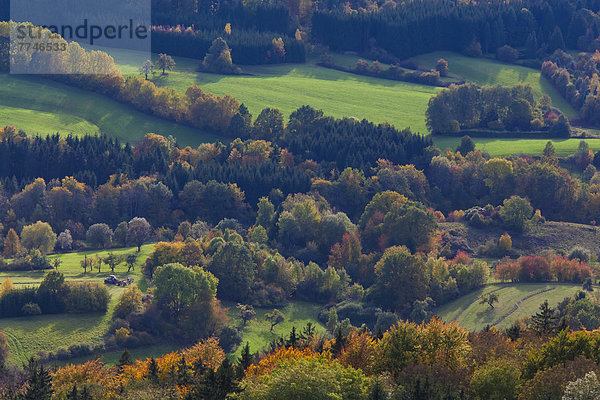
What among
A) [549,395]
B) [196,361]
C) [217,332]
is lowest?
[217,332]

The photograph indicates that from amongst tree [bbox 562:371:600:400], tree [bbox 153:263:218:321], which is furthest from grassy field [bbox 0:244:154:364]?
tree [bbox 562:371:600:400]

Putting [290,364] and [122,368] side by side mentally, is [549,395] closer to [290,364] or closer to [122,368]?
[290,364]

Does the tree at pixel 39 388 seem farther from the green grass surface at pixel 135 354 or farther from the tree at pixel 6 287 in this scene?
the tree at pixel 6 287

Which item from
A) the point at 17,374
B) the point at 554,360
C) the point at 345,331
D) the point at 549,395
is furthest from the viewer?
the point at 345,331

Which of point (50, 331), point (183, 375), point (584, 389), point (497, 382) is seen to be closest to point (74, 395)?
point (183, 375)

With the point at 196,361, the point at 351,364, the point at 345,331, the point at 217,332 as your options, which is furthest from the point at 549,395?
the point at 217,332

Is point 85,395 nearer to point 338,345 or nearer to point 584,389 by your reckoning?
point 338,345

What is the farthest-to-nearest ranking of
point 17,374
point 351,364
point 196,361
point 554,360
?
point 17,374 → point 196,361 → point 351,364 → point 554,360
